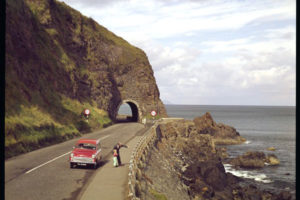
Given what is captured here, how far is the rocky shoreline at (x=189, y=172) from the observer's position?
86.6 ft

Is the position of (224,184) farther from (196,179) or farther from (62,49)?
(62,49)

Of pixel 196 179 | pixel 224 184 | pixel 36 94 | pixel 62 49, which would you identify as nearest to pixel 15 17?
pixel 36 94

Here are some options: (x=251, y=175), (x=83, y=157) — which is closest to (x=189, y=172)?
(x=251, y=175)

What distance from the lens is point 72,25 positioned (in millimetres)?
54375

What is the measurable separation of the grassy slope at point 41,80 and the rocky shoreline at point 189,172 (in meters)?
11.5

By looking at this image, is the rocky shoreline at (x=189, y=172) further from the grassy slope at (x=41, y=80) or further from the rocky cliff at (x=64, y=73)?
the rocky cliff at (x=64, y=73)

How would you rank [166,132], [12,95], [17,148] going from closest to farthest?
[17,148] < [12,95] < [166,132]

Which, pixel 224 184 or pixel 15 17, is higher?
pixel 15 17

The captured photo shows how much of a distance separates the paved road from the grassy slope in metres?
2.35

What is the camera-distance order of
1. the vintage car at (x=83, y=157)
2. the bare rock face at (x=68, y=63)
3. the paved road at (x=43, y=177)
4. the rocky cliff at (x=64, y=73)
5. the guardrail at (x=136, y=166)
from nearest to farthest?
1. the paved road at (x=43, y=177)
2. the guardrail at (x=136, y=166)
3. the vintage car at (x=83, y=157)
4. the rocky cliff at (x=64, y=73)
5. the bare rock face at (x=68, y=63)

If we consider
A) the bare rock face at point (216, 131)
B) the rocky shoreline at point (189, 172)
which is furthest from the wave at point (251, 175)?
the bare rock face at point (216, 131)

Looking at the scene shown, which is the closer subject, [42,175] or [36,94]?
[42,175]

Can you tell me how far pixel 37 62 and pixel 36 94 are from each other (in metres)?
6.10

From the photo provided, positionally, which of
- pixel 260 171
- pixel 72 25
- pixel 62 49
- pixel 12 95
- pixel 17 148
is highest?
pixel 72 25
